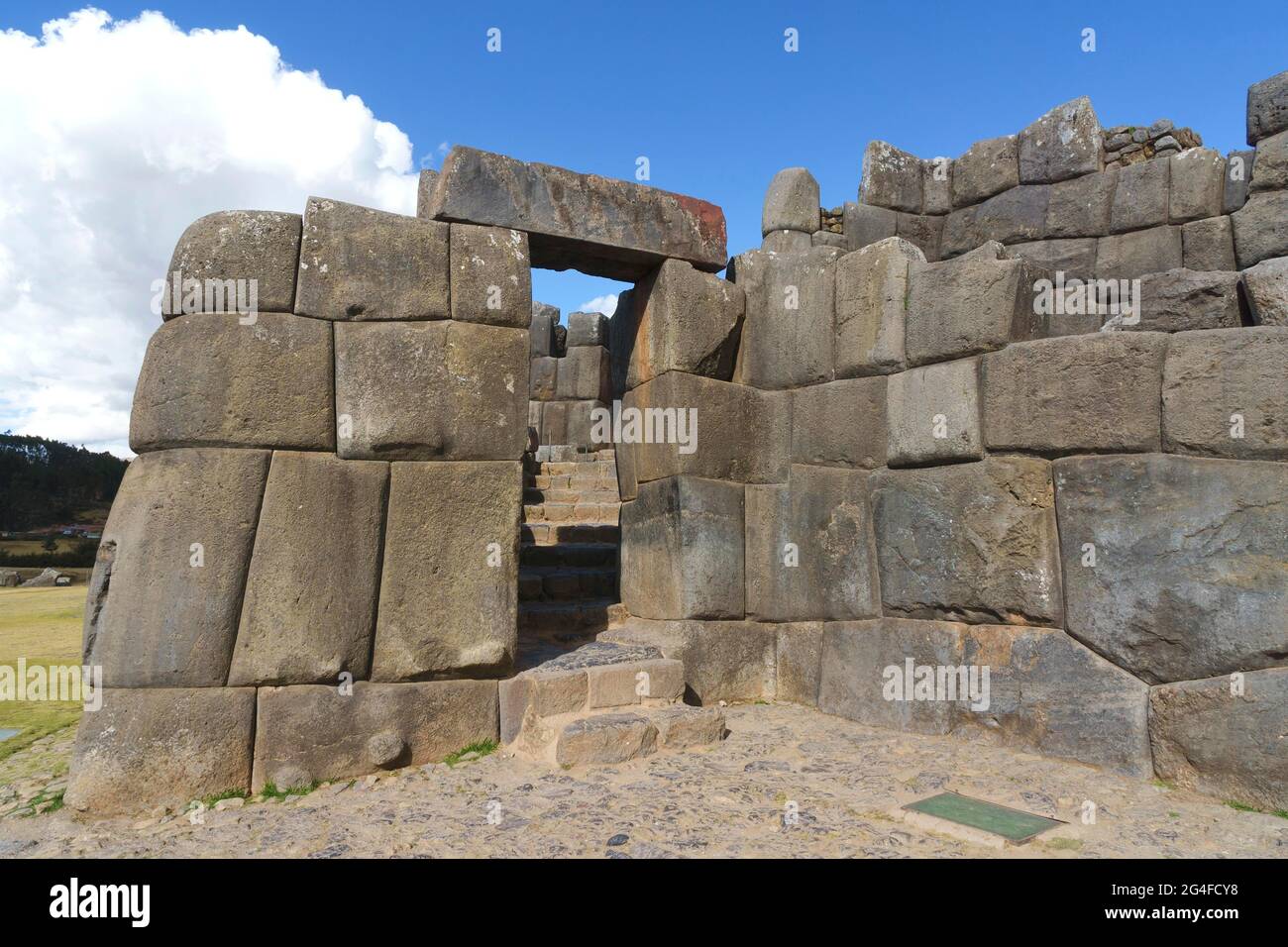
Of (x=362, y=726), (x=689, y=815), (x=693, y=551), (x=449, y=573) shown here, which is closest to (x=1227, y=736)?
(x=689, y=815)

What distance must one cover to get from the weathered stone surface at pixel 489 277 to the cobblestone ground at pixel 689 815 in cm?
240

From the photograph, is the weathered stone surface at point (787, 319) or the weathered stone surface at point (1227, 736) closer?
the weathered stone surface at point (1227, 736)

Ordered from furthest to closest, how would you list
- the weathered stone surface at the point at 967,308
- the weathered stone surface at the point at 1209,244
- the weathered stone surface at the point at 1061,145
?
the weathered stone surface at the point at 1061,145
the weathered stone surface at the point at 1209,244
the weathered stone surface at the point at 967,308

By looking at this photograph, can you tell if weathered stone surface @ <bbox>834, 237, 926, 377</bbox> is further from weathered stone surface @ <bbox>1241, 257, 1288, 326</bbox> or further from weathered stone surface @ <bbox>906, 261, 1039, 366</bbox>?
weathered stone surface @ <bbox>1241, 257, 1288, 326</bbox>

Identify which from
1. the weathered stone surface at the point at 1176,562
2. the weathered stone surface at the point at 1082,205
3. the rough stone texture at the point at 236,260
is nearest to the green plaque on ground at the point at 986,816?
the weathered stone surface at the point at 1176,562

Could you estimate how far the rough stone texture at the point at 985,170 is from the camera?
833 cm

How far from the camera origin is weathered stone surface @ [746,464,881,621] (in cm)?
522

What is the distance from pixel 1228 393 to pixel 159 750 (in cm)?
505

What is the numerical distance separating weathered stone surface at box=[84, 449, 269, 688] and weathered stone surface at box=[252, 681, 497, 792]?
1.28ft

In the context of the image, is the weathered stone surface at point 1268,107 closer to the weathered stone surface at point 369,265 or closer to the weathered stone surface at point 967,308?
the weathered stone surface at point 967,308

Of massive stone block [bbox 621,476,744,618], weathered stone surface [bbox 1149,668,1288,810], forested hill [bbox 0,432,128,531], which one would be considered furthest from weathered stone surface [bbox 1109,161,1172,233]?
forested hill [bbox 0,432,128,531]

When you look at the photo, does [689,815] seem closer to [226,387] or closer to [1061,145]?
[226,387]

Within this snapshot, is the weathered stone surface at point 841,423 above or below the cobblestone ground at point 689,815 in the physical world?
above

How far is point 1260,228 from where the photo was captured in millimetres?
6699
